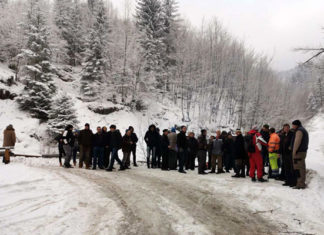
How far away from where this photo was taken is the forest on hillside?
2547 cm

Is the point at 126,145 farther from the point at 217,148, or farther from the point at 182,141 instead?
the point at 217,148

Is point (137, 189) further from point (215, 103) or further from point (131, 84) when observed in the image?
point (215, 103)

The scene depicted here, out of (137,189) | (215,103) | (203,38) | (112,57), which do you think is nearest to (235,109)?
(215,103)

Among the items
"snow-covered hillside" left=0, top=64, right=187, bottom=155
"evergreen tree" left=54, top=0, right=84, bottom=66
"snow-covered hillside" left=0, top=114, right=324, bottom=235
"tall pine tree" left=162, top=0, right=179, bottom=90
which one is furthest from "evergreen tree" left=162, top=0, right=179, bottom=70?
"snow-covered hillside" left=0, top=114, right=324, bottom=235

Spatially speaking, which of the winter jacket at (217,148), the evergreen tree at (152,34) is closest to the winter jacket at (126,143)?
the winter jacket at (217,148)

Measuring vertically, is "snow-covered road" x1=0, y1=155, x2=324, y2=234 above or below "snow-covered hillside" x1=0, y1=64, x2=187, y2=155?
below

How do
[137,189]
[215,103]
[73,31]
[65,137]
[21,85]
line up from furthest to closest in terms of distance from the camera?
[73,31] < [215,103] < [21,85] < [65,137] < [137,189]

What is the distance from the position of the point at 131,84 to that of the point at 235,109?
18349 mm

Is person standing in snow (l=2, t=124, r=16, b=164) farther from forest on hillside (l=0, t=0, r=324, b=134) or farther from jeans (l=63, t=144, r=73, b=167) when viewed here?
forest on hillside (l=0, t=0, r=324, b=134)

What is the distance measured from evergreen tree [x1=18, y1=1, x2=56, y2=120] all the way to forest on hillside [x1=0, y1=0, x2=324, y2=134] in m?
0.10

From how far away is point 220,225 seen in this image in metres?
4.40

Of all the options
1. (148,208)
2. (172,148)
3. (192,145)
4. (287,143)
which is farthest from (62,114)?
(287,143)

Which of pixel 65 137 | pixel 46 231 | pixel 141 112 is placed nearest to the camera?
pixel 46 231

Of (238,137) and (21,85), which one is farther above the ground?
(21,85)
